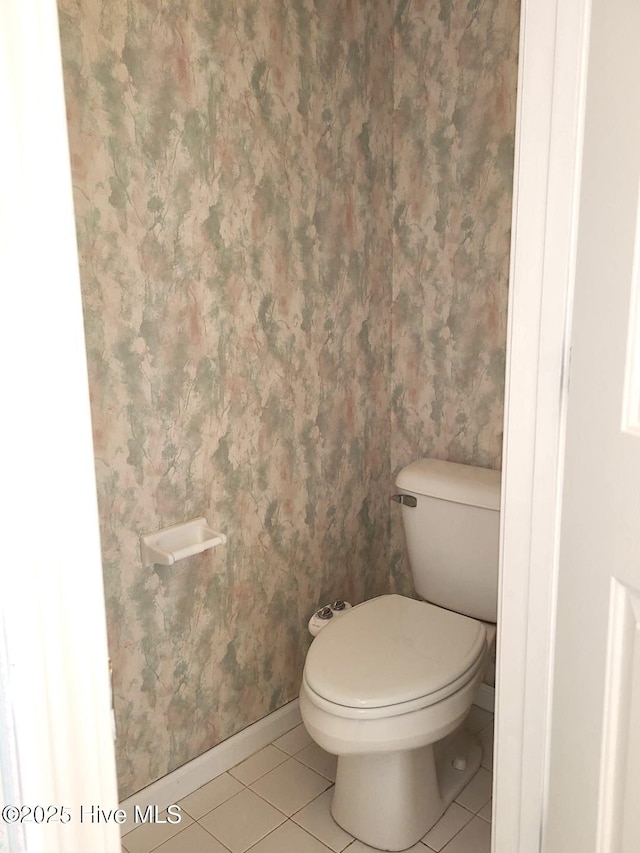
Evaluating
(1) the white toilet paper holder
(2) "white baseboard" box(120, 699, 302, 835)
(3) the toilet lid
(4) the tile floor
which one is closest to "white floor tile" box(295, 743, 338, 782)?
(4) the tile floor

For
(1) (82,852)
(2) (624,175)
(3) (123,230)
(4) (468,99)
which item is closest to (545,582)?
(2) (624,175)

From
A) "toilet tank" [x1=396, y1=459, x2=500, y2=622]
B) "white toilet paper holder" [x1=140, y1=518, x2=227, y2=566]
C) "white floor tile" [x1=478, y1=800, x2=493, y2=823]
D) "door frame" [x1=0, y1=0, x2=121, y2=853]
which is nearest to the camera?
"door frame" [x1=0, y1=0, x2=121, y2=853]

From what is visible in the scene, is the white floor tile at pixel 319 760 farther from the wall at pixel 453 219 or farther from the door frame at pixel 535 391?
the wall at pixel 453 219

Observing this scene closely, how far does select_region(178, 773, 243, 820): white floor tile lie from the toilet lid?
0.50m

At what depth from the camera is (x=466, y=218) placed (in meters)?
2.00

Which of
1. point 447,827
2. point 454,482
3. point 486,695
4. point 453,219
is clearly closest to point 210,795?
point 447,827

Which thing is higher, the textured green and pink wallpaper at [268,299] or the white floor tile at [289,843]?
the textured green and pink wallpaper at [268,299]

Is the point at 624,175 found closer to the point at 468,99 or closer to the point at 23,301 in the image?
the point at 23,301

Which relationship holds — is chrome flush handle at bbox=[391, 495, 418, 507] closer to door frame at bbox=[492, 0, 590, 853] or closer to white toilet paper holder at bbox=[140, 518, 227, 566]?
white toilet paper holder at bbox=[140, 518, 227, 566]

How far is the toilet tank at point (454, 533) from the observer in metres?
1.85

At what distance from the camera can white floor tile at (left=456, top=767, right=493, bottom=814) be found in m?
1.79

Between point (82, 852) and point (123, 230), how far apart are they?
4.13 feet

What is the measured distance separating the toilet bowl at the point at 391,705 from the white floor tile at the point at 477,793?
2cm

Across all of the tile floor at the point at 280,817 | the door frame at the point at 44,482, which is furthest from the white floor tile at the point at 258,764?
the door frame at the point at 44,482
